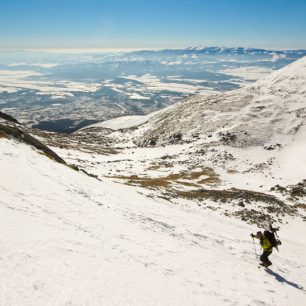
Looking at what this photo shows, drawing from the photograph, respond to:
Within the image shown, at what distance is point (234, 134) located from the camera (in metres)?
85.6

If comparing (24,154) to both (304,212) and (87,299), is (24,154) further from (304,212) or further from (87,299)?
(304,212)

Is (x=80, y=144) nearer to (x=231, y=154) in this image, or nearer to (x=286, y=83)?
(x=231, y=154)

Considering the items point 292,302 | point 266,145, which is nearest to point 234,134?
point 266,145

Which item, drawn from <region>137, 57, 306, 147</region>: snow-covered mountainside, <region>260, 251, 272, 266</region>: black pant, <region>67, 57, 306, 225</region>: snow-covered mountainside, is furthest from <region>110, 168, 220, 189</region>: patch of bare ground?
<region>260, 251, 272, 266</region>: black pant

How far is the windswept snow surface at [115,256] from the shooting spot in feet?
31.9

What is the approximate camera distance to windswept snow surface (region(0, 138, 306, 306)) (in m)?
9.73

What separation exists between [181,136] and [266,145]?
1056 inches

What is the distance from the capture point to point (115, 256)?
12898 millimetres

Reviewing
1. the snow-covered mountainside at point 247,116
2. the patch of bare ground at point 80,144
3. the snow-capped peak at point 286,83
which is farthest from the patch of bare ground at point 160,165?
the snow-capped peak at point 286,83

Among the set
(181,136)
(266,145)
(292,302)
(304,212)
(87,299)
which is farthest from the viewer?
(181,136)

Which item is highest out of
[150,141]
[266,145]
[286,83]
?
[286,83]

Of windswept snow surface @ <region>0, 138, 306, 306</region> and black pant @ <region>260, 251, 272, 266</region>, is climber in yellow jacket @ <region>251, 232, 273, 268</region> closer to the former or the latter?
black pant @ <region>260, 251, 272, 266</region>

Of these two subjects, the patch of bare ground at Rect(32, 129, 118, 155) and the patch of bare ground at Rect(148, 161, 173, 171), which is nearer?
the patch of bare ground at Rect(148, 161, 173, 171)

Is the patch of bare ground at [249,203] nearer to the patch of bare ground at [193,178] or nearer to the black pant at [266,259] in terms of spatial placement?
the patch of bare ground at [193,178]
